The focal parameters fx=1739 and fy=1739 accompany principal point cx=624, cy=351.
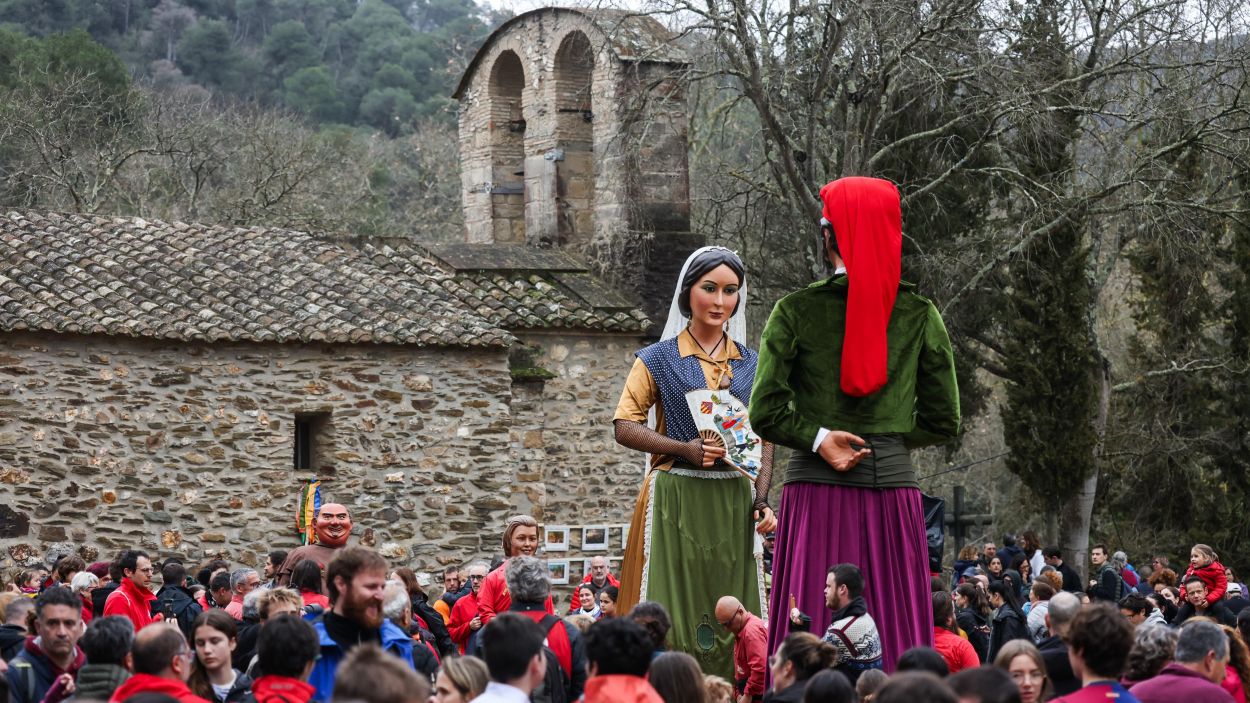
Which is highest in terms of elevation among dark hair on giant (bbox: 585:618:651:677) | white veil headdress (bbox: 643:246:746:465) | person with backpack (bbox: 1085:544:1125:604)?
white veil headdress (bbox: 643:246:746:465)

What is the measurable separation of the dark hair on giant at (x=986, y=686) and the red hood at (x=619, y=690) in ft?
3.24

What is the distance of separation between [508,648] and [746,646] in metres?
2.58

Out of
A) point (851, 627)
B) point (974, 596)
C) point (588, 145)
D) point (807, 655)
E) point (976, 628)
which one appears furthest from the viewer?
point (588, 145)

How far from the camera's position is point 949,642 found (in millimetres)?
8258

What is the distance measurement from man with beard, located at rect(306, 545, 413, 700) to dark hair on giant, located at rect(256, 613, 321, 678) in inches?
12.0

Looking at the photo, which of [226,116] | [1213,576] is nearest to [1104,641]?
[1213,576]

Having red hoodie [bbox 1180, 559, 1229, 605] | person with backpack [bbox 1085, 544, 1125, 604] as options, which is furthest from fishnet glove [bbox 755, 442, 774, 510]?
person with backpack [bbox 1085, 544, 1125, 604]

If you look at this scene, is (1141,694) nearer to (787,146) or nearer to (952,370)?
(952,370)

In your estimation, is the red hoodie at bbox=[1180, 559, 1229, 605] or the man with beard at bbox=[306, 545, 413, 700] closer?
the man with beard at bbox=[306, 545, 413, 700]

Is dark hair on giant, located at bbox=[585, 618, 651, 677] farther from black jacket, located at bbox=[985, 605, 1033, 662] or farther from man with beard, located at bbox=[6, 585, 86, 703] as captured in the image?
black jacket, located at bbox=[985, 605, 1033, 662]

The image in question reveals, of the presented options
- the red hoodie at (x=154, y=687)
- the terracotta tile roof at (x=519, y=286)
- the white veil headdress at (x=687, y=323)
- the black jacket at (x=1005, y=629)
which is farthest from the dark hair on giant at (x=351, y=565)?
the terracotta tile roof at (x=519, y=286)

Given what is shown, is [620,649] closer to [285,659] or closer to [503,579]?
[285,659]

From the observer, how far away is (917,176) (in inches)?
812

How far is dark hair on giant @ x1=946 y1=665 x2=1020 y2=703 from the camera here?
4.38 meters
